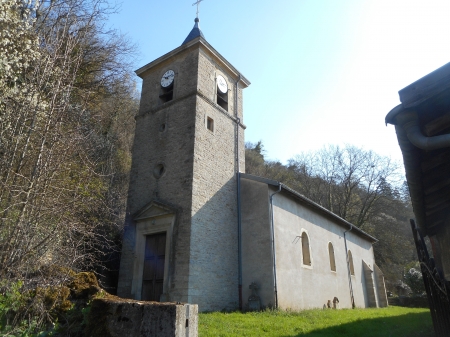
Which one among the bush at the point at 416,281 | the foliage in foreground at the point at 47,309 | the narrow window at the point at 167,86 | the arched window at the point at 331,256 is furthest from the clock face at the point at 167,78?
the bush at the point at 416,281

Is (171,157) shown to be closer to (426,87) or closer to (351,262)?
(426,87)

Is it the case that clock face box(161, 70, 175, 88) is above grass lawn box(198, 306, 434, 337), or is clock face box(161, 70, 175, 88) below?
above

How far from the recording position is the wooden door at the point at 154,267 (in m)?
11.4

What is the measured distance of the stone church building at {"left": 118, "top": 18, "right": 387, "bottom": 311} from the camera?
36.9 ft

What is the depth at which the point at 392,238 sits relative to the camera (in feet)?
90.1

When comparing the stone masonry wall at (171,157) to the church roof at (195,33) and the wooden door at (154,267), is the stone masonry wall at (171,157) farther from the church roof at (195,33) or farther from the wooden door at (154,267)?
the church roof at (195,33)

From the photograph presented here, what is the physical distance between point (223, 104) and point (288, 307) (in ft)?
30.2

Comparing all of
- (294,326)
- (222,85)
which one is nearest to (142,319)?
(294,326)

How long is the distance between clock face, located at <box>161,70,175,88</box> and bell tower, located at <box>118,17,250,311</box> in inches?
2.1

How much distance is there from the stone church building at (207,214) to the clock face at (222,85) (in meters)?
0.08

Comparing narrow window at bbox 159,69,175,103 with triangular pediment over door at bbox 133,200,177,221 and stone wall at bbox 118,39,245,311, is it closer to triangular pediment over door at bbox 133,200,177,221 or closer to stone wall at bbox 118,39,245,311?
stone wall at bbox 118,39,245,311

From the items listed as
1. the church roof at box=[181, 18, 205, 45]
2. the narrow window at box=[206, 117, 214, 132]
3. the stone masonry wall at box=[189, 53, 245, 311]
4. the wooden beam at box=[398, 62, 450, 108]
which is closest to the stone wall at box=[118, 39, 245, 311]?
the stone masonry wall at box=[189, 53, 245, 311]

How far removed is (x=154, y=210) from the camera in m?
12.3

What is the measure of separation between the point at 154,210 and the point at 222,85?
6885mm
